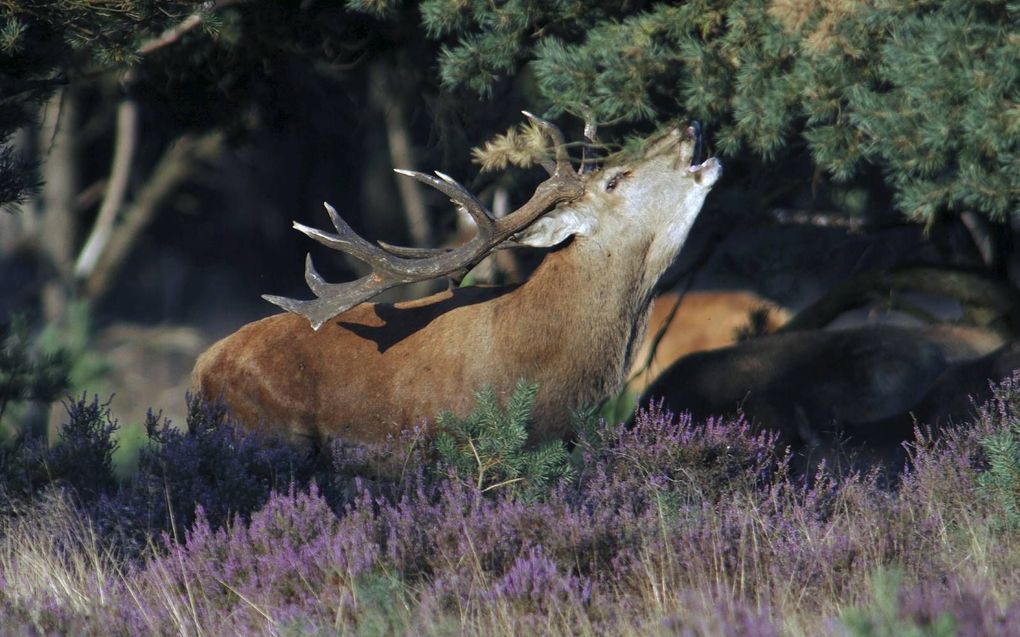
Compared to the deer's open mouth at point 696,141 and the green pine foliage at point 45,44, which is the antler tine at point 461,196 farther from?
the green pine foliage at point 45,44

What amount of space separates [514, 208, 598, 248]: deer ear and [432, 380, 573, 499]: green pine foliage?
3.55 ft

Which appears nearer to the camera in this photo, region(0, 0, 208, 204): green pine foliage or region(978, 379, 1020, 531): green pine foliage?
region(978, 379, 1020, 531): green pine foliage

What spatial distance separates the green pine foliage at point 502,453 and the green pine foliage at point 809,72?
2.00 m

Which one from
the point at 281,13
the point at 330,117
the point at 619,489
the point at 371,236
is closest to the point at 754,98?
the point at 619,489

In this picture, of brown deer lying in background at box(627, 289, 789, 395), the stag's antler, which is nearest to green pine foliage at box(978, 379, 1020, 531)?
the stag's antler

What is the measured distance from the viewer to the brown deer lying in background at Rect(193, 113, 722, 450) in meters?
6.17

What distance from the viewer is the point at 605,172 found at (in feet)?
20.9

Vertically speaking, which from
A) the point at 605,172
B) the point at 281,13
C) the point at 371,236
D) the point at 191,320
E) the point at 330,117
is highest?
the point at 281,13

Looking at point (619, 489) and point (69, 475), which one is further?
point (69, 475)

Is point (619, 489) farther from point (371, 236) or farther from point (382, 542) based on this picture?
point (371, 236)

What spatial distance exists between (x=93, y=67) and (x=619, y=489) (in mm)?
5039

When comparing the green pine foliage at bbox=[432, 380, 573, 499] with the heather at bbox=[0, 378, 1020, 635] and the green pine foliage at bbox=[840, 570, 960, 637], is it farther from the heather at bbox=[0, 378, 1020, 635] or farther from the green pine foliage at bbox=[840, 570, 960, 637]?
the green pine foliage at bbox=[840, 570, 960, 637]

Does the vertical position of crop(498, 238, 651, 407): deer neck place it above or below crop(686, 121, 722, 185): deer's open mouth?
below

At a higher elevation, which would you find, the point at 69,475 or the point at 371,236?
the point at 69,475
